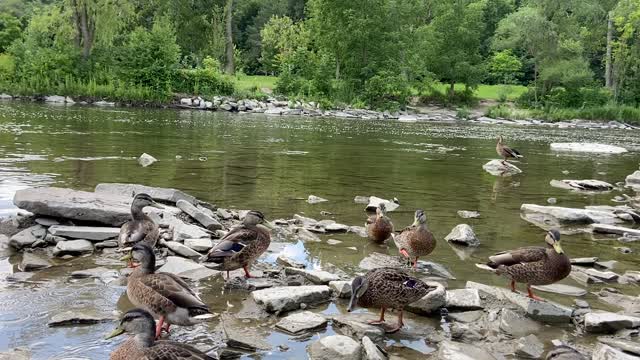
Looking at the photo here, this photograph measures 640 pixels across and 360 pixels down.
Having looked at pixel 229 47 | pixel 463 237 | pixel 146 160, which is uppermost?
pixel 229 47

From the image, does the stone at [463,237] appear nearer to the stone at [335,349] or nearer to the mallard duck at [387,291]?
the mallard duck at [387,291]

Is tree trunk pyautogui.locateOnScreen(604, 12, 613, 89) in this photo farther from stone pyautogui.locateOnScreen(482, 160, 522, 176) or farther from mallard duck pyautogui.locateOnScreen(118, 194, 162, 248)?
mallard duck pyautogui.locateOnScreen(118, 194, 162, 248)

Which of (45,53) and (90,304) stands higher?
(45,53)

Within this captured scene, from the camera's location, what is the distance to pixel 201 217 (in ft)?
28.3

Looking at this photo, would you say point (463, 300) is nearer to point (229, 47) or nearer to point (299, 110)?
point (299, 110)

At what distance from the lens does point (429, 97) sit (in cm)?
5447

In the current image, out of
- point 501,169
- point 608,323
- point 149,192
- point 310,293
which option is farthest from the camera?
point 501,169

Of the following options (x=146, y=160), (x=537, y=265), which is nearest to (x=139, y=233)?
(x=537, y=265)

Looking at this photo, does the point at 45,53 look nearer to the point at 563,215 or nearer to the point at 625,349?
the point at 563,215

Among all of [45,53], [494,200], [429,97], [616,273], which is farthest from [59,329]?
[429,97]

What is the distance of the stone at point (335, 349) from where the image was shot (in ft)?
15.1

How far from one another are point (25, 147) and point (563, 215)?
1426 cm

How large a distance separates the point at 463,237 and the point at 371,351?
14.1ft

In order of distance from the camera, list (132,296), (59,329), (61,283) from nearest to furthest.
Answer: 1. (59,329)
2. (132,296)
3. (61,283)
